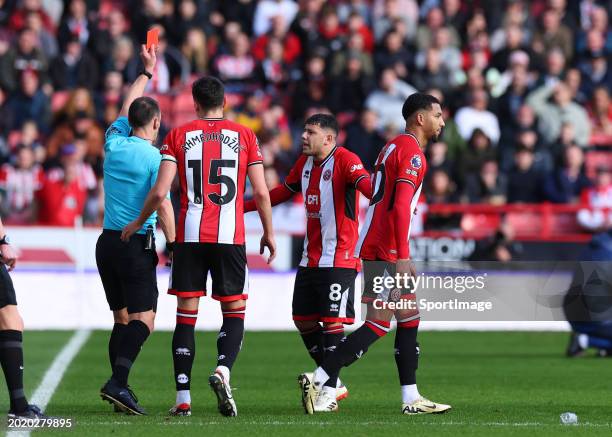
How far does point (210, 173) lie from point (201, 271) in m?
0.66

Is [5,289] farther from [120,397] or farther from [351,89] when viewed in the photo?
[351,89]

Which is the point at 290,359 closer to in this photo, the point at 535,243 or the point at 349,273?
the point at 349,273

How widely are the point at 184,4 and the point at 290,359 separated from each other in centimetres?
983

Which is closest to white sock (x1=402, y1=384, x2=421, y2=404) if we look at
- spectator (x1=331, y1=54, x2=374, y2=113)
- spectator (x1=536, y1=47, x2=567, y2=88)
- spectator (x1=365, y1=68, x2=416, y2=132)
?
spectator (x1=365, y1=68, x2=416, y2=132)

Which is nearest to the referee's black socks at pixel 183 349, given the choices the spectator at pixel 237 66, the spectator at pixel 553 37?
the spectator at pixel 237 66

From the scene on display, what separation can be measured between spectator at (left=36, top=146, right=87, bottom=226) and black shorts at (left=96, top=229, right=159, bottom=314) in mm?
9631

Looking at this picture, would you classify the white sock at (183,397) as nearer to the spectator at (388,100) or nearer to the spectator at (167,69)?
the spectator at (388,100)

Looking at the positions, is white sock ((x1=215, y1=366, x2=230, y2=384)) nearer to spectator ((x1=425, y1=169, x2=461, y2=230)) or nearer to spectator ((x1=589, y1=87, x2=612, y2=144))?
spectator ((x1=425, y1=169, x2=461, y2=230))

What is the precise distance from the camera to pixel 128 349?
9.12 meters

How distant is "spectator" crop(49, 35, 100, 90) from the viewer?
858 inches

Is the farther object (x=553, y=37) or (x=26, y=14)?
(x=553, y=37)

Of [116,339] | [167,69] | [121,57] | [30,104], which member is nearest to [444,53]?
[167,69]

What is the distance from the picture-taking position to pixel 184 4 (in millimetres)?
22516

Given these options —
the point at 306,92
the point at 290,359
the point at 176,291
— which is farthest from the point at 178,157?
the point at 306,92
